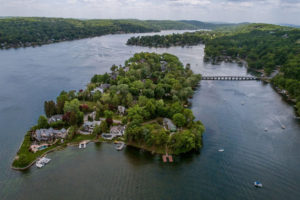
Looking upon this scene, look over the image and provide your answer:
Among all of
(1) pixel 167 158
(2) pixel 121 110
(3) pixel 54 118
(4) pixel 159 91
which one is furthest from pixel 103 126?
(4) pixel 159 91

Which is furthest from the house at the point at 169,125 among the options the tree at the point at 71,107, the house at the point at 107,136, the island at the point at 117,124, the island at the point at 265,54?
the island at the point at 265,54

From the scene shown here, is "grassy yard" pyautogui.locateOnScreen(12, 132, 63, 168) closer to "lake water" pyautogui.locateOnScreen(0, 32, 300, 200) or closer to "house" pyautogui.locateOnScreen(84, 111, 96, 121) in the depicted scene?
"lake water" pyautogui.locateOnScreen(0, 32, 300, 200)

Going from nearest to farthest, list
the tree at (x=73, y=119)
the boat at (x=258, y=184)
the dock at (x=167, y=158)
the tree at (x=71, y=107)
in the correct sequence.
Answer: the boat at (x=258, y=184), the dock at (x=167, y=158), the tree at (x=73, y=119), the tree at (x=71, y=107)

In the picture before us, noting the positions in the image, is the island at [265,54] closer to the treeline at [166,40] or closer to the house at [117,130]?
the treeline at [166,40]

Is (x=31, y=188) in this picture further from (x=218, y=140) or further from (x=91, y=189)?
(x=218, y=140)

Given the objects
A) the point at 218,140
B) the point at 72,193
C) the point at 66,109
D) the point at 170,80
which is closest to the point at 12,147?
the point at 66,109
